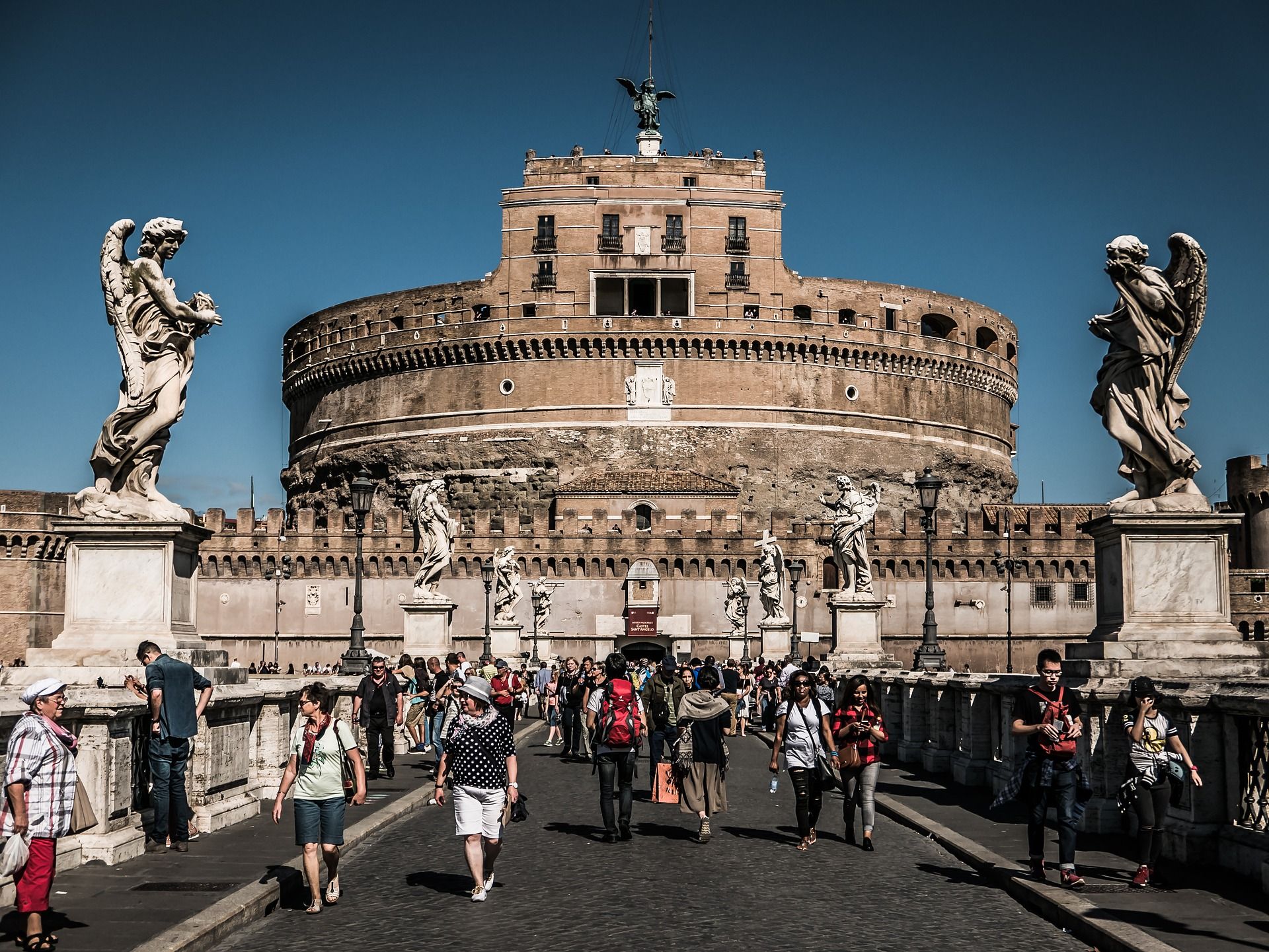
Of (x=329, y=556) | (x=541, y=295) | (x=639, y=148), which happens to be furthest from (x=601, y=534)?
(x=639, y=148)

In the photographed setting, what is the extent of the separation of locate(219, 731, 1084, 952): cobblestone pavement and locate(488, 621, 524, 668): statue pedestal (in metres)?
22.5

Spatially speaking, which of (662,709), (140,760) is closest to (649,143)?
(662,709)

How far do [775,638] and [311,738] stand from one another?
102ft

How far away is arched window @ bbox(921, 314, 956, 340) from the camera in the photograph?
236 ft

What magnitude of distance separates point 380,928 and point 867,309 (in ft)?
208

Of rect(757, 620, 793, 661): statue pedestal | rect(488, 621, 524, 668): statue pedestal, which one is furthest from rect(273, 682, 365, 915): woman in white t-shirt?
rect(757, 620, 793, 661): statue pedestal

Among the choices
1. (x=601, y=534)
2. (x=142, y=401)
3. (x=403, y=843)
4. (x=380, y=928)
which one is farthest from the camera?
(x=601, y=534)

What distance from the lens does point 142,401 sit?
30.6 feet

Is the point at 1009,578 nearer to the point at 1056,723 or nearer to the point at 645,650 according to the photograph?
the point at 645,650

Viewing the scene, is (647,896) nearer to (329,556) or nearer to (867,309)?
(329,556)

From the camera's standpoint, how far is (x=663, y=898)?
318 inches

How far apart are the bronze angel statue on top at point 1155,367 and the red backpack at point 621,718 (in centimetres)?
358

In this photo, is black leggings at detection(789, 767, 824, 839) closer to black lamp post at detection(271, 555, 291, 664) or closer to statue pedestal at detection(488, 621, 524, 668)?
statue pedestal at detection(488, 621, 524, 668)

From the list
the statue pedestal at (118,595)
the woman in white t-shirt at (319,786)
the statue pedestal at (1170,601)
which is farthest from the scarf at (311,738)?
the statue pedestal at (1170,601)
